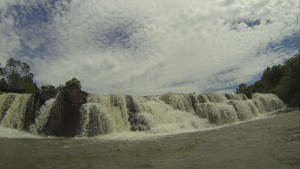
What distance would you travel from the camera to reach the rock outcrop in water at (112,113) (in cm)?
2334

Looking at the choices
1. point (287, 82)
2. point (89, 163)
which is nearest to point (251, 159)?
point (89, 163)

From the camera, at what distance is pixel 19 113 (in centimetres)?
2344

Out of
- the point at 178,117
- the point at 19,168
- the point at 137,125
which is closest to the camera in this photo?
the point at 19,168

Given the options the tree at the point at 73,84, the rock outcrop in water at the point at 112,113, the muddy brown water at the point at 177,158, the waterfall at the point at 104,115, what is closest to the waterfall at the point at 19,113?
the rock outcrop in water at the point at 112,113

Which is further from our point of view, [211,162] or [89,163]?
[89,163]

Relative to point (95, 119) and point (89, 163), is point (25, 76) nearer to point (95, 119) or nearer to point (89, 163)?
point (95, 119)

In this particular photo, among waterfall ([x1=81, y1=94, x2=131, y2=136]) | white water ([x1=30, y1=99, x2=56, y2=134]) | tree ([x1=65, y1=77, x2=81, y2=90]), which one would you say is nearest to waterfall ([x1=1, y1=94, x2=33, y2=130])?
white water ([x1=30, y1=99, x2=56, y2=134])

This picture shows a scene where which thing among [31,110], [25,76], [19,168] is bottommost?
[19,168]

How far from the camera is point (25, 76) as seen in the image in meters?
48.6

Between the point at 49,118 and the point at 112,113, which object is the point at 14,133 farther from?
the point at 112,113

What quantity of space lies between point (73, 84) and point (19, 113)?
2599 cm

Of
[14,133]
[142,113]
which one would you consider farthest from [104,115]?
[14,133]

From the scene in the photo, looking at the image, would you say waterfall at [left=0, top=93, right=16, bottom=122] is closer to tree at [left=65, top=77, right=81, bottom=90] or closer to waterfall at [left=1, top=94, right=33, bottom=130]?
waterfall at [left=1, top=94, right=33, bottom=130]

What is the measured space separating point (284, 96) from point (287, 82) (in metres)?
1.51
